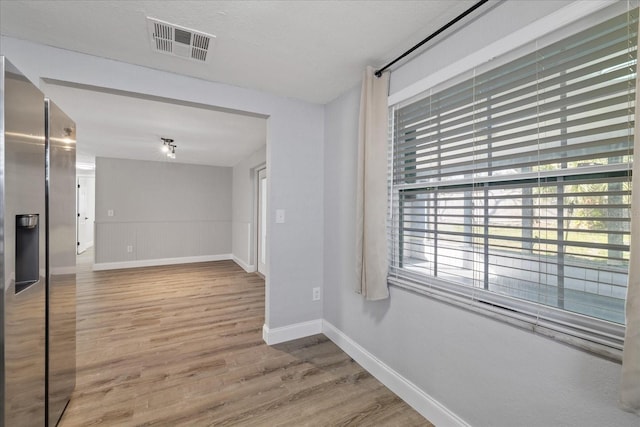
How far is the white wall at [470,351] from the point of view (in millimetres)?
1059

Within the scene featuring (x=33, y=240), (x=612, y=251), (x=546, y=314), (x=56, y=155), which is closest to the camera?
(x=612, y=251)

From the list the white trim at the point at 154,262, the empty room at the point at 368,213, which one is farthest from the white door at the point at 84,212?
the empty room at the point at 368,213

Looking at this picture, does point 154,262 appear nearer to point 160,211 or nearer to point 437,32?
point 160,211

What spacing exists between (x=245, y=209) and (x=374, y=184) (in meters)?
4.29

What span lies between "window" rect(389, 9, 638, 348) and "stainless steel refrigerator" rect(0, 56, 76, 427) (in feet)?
6.55

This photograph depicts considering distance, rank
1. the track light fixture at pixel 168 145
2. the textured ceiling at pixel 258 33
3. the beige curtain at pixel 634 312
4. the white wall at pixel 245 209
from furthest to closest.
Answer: the white wall at pixel 245 209, the track light fixture at pixel 168 145, the textured ceiling at pixel 258 33, the beige curtain at pixel 634 312

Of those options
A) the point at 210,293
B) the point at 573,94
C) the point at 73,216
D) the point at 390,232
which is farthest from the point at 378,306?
the point at 210,293

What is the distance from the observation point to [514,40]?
1250mm

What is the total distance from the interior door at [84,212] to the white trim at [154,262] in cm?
283

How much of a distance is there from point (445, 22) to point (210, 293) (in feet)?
13.6

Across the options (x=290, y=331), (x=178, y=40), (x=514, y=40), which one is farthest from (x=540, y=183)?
(x=290, y=331)

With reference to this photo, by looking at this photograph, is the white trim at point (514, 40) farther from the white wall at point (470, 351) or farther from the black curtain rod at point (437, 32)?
the black curtain rod at point (437, 32)

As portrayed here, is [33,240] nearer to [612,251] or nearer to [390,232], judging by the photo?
[390,232]

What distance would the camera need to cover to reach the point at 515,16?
4.13 feet
